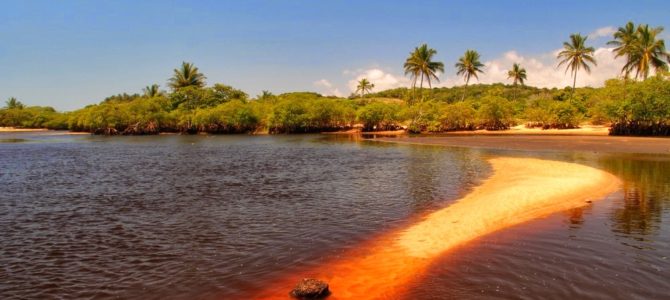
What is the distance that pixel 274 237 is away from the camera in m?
13.9

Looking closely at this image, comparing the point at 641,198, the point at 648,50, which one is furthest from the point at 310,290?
the point at 648,50

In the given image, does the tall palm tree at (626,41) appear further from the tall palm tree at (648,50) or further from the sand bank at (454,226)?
the sand bank at (454,226)

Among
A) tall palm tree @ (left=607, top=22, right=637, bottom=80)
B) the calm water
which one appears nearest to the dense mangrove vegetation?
tall palm tree @ (left=607, top=22, right=637, bottom=80)

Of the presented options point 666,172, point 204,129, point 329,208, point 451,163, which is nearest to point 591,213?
point 329,208

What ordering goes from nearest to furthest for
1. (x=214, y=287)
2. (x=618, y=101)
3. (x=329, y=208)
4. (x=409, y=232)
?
(x=214, y=287) → (x=409, y=232) → (x=329, y=208) → (x=618, y=101)

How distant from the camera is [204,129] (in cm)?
9869

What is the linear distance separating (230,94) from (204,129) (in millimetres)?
21739

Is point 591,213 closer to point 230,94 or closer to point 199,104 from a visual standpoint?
point 199,104

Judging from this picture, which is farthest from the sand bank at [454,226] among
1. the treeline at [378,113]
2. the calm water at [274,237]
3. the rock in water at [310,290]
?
the treeline at [378,113]

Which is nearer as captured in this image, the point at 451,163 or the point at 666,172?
the point at 666,172

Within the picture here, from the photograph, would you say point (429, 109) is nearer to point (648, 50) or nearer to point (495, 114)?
point (495, 114)

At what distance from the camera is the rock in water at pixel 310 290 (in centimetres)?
881

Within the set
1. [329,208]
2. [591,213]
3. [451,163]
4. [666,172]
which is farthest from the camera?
[451,163]

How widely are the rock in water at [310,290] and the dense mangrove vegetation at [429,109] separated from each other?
57.2 meters
